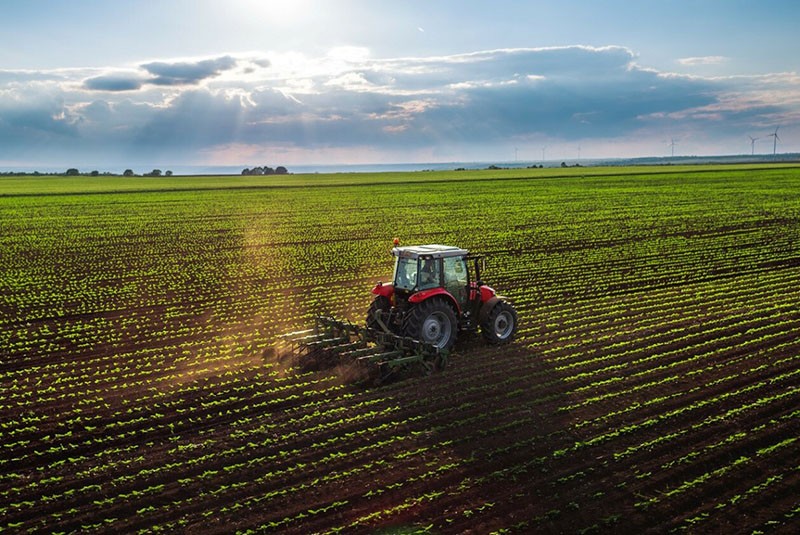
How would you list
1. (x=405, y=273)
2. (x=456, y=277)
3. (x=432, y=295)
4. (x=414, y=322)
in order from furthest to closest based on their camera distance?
(x=456, y=277) → (x=405, y=273) → (x=432, y=295) → (x=414, y=322)

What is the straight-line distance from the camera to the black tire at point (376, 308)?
14.6m

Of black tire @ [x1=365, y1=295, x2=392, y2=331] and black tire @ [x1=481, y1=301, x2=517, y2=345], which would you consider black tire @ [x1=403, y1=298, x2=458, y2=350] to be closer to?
black tire @ [x1=481, y1=301, x2=517, y2=345]

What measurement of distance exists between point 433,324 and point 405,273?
1.27 meters

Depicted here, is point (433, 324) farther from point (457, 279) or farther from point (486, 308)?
point (486, 308)

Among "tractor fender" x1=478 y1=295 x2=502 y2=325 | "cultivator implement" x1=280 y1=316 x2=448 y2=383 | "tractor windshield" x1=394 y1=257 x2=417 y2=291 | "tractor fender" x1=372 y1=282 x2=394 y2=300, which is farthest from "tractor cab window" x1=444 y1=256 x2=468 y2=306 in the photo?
"cultivator implement" x1=280 y1=316 x2=448 y2=383

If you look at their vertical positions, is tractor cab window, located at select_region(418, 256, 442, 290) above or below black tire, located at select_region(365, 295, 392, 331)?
above

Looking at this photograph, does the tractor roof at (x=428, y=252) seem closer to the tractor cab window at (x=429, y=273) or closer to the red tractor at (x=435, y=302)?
the red tractor at (x=435, y=302)

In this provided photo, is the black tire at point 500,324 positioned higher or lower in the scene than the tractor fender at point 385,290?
lower

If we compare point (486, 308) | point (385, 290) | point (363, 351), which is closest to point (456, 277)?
point (486, 308)

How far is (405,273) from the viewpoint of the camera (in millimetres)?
14477

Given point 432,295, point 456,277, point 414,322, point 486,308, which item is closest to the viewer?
point 414,322

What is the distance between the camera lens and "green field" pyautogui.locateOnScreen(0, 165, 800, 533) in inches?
344

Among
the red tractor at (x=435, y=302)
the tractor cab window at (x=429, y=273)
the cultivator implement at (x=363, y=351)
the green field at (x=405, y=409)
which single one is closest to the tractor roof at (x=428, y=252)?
the red tractor at (x=435, y=302)

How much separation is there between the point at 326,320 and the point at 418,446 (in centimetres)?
512
